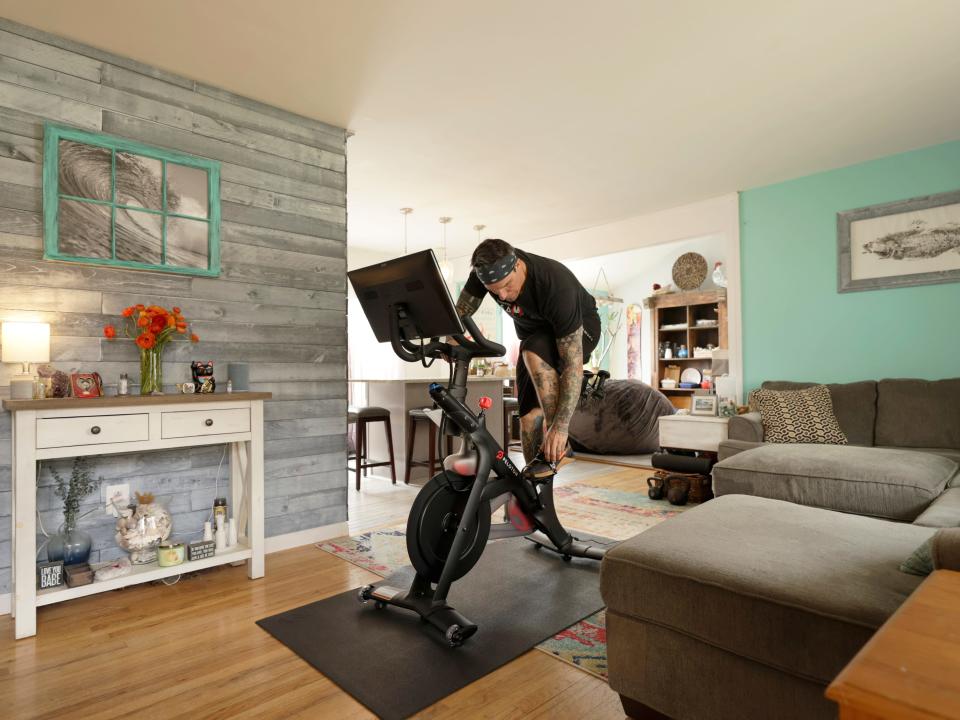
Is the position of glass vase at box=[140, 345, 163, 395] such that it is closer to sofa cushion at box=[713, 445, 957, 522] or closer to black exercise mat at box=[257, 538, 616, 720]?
black exercise mat at box=[257, 538, 616, 720]

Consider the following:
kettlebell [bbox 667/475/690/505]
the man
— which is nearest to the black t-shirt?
the man

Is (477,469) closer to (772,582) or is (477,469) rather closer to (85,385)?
(772,582)

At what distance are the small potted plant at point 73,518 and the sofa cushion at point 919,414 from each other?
14.9ft

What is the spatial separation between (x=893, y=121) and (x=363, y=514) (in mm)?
4206

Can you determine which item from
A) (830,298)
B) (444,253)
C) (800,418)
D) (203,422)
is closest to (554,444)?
(203,422)

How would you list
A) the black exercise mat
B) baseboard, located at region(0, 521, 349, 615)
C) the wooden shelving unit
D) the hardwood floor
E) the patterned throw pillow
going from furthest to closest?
1. the wooden shelving unit
2. the patterned throw pillow
3. baseboard, located at region(0, 521, 349, 615)
4. the black exercise mat
5. the hardwood floor

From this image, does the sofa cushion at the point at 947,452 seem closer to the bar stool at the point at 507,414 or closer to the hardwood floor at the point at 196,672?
the hardwood floor at the point at 196,672

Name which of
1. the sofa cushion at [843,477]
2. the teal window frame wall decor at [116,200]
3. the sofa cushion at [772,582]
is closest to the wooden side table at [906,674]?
the sofa cushion at [772,582]

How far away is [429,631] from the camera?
79.0 inches

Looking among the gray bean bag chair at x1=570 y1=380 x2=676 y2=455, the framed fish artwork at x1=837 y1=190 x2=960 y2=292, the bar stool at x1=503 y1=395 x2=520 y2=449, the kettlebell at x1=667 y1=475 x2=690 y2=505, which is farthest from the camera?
the gray bean bag chair at x1=570 y1=380 x2=676 y2=455

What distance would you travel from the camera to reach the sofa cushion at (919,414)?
11.7 feet

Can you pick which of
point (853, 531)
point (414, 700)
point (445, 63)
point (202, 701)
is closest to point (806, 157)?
point (445, 63)

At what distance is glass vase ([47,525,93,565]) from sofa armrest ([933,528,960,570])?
2.86 m

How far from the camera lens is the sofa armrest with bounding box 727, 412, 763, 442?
12.5 ft
